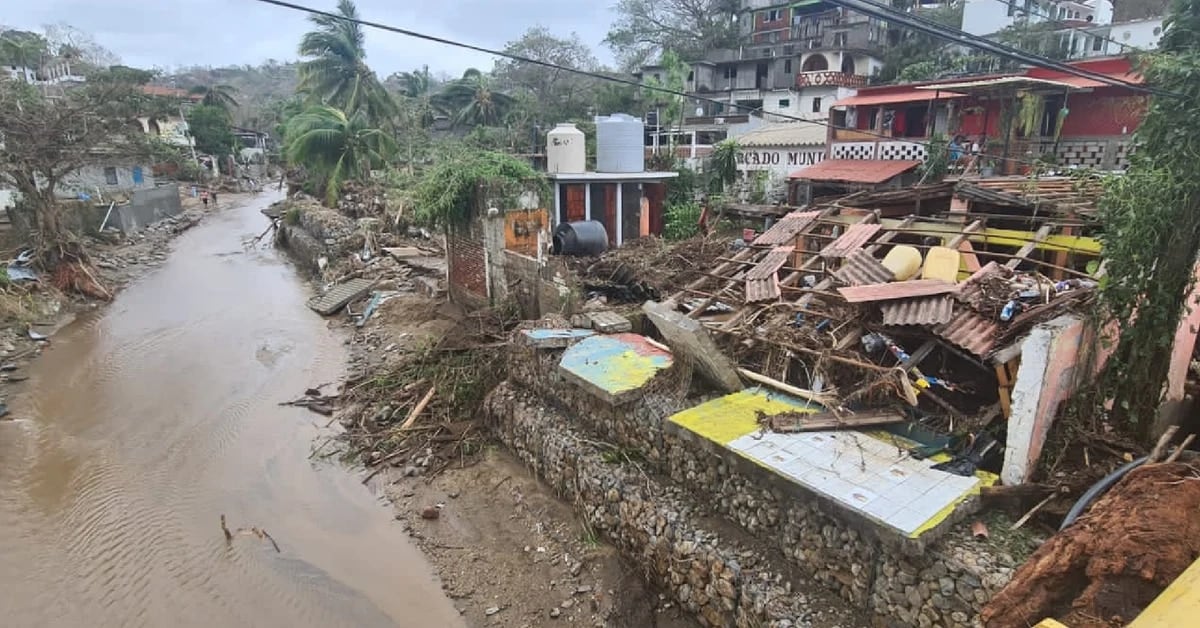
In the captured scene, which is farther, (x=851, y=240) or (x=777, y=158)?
(x=777, y=158)

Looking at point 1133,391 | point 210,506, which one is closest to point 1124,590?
A: point 1133,391

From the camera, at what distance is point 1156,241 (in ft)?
17.2

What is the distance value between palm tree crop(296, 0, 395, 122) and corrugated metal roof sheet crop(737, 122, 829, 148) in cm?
1842

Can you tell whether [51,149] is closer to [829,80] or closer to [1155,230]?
[1155,230]

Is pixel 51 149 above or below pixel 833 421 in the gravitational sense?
above

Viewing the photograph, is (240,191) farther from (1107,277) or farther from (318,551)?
(1107,277)

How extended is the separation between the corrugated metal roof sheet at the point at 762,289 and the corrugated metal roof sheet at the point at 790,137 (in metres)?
17.5

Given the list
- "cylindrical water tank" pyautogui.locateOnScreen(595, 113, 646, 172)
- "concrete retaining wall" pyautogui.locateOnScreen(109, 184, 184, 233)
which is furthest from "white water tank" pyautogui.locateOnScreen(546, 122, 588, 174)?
"concrete retaining wall" pyautogui.locateOnScreen(109, 184, 184, 233)

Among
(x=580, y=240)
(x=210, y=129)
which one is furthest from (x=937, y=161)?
(x=210, y=129)

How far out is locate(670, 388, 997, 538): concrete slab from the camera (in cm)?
513

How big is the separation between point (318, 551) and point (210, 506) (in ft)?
7.13

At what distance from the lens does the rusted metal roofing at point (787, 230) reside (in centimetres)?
1007

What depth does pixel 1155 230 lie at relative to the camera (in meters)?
5.22

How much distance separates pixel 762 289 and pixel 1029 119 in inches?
560
